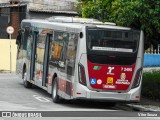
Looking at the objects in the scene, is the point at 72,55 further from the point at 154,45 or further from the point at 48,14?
the point at 48,14

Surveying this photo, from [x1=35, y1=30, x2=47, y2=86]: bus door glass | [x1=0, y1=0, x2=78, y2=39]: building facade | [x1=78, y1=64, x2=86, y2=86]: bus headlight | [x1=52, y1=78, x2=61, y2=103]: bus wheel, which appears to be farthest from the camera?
[x1=0, y1=0, x2=78, y2=39]: building facade

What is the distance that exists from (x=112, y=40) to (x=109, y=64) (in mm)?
834

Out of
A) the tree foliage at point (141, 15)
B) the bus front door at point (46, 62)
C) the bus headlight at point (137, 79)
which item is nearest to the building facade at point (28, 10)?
the bus front door at point (46, 62)

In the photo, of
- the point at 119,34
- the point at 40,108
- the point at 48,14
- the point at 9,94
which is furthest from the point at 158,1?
the point at 48,14

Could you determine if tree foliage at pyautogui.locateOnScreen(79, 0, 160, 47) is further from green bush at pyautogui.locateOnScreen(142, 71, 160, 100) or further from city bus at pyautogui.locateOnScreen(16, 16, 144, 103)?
green bush at pyautogui.locateOnScreen(142, 71, 160, 100)

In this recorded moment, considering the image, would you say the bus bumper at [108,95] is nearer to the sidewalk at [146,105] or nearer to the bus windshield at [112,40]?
the sidewalk at [146,105]

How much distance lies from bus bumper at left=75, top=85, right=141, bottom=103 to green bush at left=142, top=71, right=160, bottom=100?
9.43ft

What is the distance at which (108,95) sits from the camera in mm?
18516

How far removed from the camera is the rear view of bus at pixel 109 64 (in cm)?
1830

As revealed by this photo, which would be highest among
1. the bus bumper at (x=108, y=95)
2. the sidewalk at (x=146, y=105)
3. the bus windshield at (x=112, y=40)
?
the bus windshield at (x=112, y=40)

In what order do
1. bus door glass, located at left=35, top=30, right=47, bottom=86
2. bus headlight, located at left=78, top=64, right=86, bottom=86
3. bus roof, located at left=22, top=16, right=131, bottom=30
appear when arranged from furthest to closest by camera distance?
bus door glass, located at left=35, top=30, right=47, bottom=86 → bus roof, located at left=22, top=16, right=131, bottom=30 → bus headlight, located at left=78, top=64, right=86, bottom=86

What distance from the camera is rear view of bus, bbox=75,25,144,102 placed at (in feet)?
60.0

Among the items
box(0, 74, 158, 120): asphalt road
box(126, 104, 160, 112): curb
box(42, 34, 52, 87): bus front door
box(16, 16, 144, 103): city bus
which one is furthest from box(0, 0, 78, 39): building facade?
box(126, 104, 160, 112): curb

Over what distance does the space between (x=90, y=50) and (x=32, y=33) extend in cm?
702
